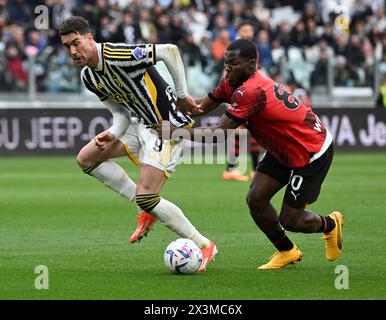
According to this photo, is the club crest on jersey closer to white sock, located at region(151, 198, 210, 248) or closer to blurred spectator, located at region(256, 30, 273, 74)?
white sock, located at region(151, 198, 210, 248)

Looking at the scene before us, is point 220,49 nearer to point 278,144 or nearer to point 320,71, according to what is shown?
point 320,71

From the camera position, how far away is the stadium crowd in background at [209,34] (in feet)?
79.7

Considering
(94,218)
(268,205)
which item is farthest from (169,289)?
(94,218)

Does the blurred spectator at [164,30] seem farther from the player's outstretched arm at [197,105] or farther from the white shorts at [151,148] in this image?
the player's outstretched arm at [197,105]

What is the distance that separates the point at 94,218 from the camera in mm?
13398

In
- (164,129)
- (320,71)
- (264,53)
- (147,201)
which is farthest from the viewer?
(320,71)

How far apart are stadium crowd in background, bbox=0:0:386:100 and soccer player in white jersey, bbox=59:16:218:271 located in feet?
40.0

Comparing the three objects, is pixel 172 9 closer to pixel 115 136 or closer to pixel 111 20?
pixel 111 20

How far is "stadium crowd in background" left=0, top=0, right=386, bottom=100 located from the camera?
2428 cm

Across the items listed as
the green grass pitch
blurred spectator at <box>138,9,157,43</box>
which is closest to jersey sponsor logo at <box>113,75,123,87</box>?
the green grass pitch

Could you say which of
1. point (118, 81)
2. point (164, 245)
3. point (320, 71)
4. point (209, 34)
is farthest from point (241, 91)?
point (209, 34)

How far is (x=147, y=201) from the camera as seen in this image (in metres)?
9.16

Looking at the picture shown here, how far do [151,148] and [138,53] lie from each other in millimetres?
922

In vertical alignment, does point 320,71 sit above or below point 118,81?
below
